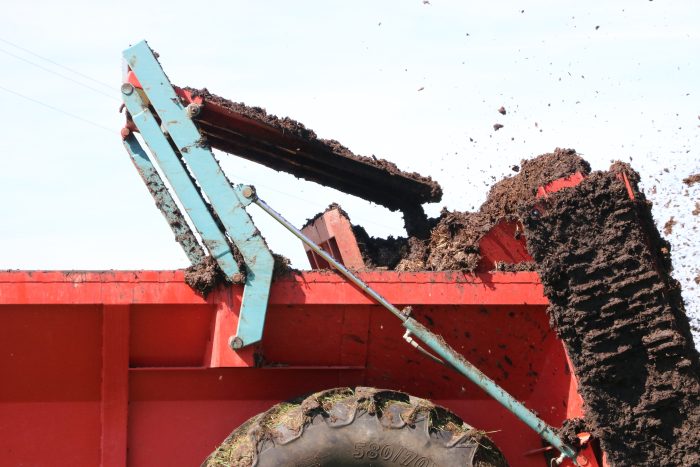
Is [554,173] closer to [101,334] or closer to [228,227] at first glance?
[228,227]

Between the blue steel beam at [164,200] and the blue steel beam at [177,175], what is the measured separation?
0.27ft

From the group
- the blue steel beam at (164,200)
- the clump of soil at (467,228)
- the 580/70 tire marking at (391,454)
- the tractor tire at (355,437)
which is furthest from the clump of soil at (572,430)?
the blue steel beam at (164,200)

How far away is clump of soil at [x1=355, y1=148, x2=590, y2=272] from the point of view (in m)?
4.75

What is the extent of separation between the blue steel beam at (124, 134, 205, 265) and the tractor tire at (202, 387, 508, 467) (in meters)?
0.86

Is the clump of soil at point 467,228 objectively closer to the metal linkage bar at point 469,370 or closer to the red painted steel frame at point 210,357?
the red painted steel frame at point 210,357

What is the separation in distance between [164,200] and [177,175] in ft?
0.49

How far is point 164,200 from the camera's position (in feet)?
15.1

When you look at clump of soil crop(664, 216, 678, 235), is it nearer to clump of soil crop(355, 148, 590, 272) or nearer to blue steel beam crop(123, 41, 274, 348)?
clump of soil crop(355, 148, 590, 272)

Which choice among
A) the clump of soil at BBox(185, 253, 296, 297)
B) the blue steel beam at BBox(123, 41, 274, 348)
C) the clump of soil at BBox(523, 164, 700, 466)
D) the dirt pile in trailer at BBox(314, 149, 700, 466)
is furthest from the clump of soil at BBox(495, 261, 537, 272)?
the blue steel beam at BBox(123, 41, 274, 348)

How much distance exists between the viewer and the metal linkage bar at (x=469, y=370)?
14.7 feet

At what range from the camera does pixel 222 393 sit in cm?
468

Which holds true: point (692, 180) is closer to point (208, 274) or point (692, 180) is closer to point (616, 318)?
point (616, 318)

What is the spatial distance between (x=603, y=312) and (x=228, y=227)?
1.78 meters

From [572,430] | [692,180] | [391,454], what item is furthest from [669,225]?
[391,454]
